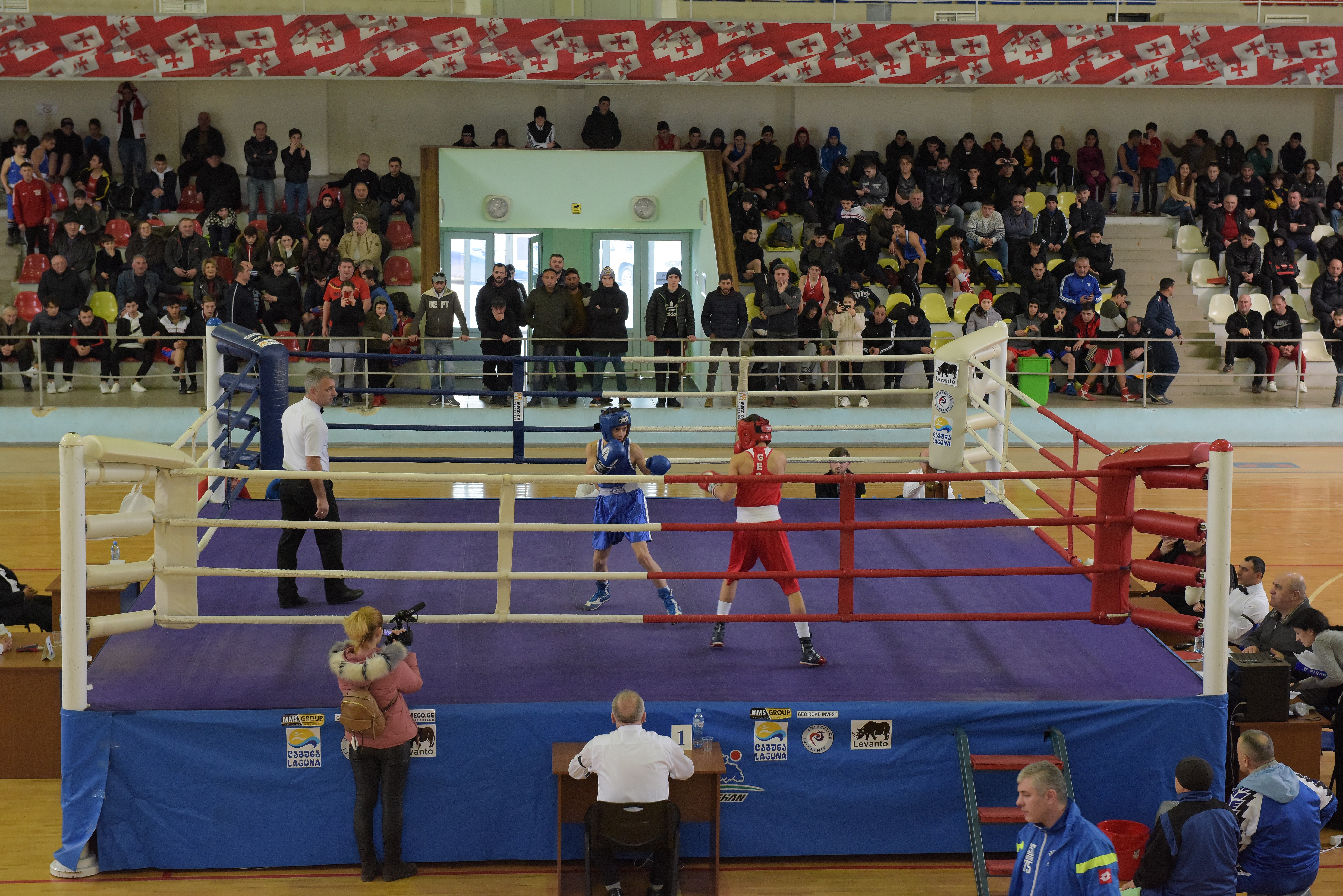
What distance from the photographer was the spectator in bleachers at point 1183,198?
21.0 m

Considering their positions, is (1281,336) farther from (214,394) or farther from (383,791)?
(383,791)

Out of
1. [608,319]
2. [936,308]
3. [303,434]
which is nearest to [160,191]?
[608,319]

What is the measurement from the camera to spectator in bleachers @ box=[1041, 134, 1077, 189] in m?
21.1

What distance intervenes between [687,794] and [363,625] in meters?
1.78

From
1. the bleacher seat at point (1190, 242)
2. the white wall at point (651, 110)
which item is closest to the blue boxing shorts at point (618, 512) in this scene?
the white wall at point (651, 110)

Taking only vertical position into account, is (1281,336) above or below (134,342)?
above

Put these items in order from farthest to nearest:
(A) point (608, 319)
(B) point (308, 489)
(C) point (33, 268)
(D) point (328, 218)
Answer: (C) point (33, 268) → (D) point (328, 218) → (A) point (608, 319) → (B) point (308, 489)

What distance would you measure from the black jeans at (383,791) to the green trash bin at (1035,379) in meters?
12.9

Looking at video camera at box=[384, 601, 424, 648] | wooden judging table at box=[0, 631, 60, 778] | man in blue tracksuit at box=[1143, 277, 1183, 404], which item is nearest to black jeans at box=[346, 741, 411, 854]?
video camera at box=[384, 601, 424, 648]

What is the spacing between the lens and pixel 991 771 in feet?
20.7

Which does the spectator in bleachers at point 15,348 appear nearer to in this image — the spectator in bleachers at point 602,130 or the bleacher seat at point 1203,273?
the spectator in bleachers at point 602,130

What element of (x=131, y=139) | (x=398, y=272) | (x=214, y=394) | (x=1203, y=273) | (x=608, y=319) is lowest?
(x=214, y=394)

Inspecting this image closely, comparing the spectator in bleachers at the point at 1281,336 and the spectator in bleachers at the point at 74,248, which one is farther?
A: the spectator in bleachers at the point at 1281,336

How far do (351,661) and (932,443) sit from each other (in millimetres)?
5367
